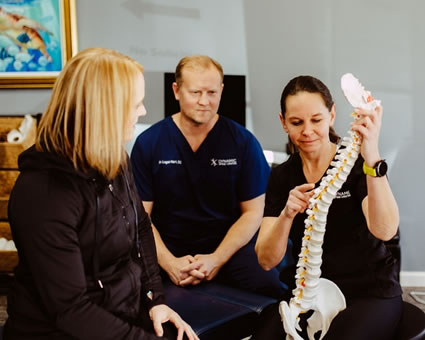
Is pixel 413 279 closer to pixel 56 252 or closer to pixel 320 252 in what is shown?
pixel 320 252

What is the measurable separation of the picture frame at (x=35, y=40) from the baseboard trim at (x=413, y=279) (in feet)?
7.57

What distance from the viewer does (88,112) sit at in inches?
45.4

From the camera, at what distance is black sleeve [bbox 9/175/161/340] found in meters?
1.11

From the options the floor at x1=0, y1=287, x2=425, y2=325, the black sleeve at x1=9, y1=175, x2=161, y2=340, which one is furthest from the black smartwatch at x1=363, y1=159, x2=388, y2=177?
the floor at x1=0, y1=287, x2=425, y2=325

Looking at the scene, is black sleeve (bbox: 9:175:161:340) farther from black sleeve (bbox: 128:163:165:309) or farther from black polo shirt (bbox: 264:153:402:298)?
black polo shirt (bbox: 264:153:402:298)

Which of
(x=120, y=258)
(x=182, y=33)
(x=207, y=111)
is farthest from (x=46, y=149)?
(x=182, y=33)

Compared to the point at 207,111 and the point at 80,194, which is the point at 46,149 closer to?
the point at 80,194

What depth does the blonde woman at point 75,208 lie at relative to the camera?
112 cm

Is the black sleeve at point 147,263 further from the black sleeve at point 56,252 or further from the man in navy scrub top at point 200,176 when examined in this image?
the man in navy scrub top at point 200,176

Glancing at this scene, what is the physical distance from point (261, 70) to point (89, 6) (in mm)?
1047

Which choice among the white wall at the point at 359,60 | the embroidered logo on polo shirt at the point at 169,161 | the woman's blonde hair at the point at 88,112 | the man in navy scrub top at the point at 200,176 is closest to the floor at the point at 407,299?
the white wall at the point at 359,60

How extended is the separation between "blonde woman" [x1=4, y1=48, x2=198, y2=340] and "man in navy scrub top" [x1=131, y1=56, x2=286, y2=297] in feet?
2.87

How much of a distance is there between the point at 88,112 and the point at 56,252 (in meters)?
0.32

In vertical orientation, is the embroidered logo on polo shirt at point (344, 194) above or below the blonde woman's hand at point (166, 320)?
above
